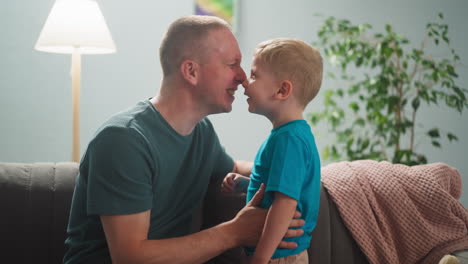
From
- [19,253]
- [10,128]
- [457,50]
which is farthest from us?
[457,50]

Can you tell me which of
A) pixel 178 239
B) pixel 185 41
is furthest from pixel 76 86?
pixel 178 239

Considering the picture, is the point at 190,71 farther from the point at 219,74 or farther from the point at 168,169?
the point at 168,169

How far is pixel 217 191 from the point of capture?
70.0 inches

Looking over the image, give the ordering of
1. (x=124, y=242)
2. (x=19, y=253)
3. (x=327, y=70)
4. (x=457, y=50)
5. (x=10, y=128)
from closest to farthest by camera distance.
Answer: (x=124, y=242), (x=19, y=253), (x=10, y=128), (x=457, y=50), (x=327, y=70)

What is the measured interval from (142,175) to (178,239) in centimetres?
20

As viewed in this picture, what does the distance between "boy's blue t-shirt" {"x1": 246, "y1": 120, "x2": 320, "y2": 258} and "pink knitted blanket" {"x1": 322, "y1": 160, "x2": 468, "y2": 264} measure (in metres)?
0.27

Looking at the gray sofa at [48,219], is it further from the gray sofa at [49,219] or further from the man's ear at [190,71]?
the man's ear at [190,71]

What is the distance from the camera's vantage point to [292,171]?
1294 mm

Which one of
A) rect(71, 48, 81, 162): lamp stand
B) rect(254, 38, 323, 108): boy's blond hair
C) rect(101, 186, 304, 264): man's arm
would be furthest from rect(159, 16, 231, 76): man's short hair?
rect(71, 48, 81, 162): lamp stand

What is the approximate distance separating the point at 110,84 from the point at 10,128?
2.19 feet

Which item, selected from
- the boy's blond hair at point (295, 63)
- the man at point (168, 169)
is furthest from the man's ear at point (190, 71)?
the boy's blond hair at point (295, 63)

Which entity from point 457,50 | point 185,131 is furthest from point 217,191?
point 457,50

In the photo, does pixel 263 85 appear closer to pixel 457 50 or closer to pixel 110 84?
pixel 110 84

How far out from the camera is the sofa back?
1.67 metres
